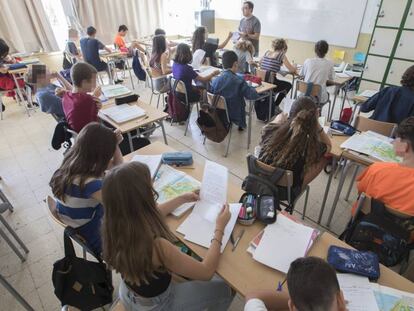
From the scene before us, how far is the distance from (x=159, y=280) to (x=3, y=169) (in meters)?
3.24

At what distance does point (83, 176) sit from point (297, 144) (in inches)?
52.8

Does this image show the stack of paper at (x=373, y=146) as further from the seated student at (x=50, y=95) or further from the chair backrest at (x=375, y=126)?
the seated student at (x=50, y=95)

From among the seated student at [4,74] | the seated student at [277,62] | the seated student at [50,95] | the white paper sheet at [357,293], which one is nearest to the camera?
the white paper sheet at [357,293]

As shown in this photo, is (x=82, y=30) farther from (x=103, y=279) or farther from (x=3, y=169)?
(x=103, y=279)

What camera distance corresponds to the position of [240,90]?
3.22 metres

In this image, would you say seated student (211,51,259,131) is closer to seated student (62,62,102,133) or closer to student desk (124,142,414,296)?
seated student (62,62,102,133)

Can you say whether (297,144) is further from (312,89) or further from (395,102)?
(312,89)

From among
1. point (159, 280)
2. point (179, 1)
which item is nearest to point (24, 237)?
point (159, 280)

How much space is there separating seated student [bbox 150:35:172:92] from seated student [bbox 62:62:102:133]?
6.04 feet

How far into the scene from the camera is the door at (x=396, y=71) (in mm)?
4434

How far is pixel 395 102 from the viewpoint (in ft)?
8.41

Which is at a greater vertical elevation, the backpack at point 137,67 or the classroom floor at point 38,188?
the backpack at point 137,67

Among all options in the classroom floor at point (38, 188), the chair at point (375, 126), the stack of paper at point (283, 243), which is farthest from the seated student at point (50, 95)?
the chair at point (375, 126)

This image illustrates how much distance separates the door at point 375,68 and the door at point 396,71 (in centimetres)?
12
